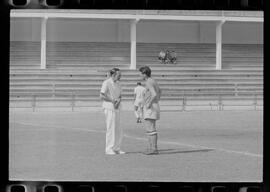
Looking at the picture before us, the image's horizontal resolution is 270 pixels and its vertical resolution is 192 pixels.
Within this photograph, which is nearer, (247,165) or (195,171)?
(195,171)

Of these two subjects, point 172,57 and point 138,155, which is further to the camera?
point 172,57

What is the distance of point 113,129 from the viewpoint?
9.79 meters

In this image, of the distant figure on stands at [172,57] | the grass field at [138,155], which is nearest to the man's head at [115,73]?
the grass field at [138,155]

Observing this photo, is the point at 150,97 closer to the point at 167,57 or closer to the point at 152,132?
the point at 152,132

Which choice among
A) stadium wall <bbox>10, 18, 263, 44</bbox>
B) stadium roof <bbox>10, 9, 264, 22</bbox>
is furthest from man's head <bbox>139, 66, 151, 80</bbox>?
stadium wall <bbox>10, 18, 263, 44</bbox>

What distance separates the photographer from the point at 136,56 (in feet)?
112

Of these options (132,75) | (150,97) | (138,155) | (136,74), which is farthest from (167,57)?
(150,97)

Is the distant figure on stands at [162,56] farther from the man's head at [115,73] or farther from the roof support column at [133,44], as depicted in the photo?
the man's head at [115,73]

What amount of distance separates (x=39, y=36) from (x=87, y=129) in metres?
19.7

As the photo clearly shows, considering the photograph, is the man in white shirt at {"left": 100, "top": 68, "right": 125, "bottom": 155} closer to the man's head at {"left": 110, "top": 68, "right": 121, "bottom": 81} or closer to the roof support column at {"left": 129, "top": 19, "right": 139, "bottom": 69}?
the man's head at {"left": 110, "top": 68, "right": 121, "bottom": 81}

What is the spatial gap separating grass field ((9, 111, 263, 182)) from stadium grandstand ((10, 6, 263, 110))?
1322 centimetres

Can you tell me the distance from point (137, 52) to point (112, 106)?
25.1 metres

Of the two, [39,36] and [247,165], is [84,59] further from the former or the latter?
[247,165]

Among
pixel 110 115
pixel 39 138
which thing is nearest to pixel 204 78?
pixel 39 138
